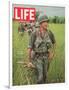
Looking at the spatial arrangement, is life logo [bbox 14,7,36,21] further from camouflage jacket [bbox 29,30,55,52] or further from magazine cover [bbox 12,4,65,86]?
camouflage jacket [bbox 29,30,55,52]

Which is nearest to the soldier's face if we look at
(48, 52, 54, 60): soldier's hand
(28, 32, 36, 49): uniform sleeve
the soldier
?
the soldier

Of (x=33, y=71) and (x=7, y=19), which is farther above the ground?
(x=7, y=19)

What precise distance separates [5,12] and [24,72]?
516 millimetres

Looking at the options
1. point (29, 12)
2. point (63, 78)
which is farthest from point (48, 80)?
point (29, 12)

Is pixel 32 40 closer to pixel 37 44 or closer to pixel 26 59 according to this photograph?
pixel 37 44

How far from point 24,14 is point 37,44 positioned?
274 millimetres

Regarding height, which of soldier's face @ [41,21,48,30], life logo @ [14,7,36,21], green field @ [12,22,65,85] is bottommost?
green field @ [12,22,65,85]

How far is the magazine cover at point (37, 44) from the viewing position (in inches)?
67.2

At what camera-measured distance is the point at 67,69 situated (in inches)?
71.0

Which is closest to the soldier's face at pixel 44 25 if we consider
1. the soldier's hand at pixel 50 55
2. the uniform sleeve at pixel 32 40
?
the uniform sleeve at pixel 32 40

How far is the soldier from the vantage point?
174cm

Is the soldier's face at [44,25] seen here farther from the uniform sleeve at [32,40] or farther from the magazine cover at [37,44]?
the uniform sleeve at [32,40]

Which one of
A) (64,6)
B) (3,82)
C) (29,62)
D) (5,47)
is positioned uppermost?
(64,6)

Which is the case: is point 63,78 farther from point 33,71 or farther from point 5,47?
point 5,47
